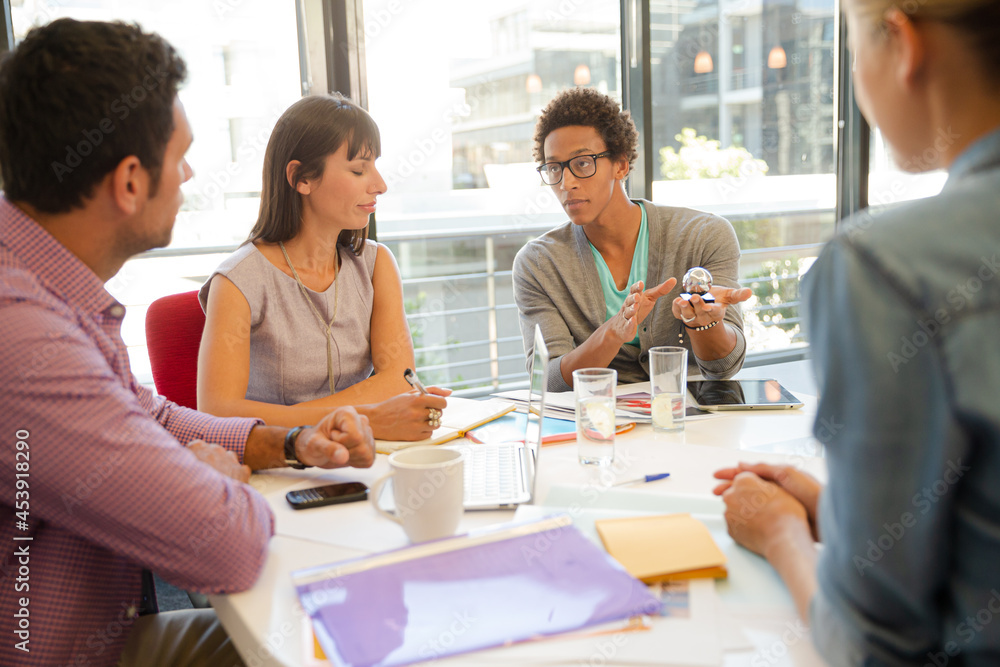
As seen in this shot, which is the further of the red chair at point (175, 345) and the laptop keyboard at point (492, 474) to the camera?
the red chair at point (175, 345)

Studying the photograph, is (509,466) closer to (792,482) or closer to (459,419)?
(459,419)

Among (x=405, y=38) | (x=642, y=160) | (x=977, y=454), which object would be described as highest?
(x=405, y=38)

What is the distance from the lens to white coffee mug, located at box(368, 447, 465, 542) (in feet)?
2.85

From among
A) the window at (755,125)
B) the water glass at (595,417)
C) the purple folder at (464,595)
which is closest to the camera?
the purple folder at (464,595)

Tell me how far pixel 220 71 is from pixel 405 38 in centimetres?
73

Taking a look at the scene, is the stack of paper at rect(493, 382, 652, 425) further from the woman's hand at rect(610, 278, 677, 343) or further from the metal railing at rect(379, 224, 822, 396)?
the metal railing at rect(379, 224, 822, 396)

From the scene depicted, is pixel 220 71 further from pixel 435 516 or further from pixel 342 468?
pixel 435 516

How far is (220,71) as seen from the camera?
2.75m

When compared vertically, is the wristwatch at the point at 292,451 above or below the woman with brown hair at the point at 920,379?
below

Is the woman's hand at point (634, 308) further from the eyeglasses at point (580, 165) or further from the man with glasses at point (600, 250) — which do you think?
the eyeglasses at point (580, 165)

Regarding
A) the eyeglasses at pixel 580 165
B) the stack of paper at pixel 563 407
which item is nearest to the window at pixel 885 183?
the eyeglasses at pixel 580 165

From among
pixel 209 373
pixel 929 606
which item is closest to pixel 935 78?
pixel 929 606

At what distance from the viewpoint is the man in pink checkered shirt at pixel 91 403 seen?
0.81 m

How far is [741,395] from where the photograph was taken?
155 centimetres
